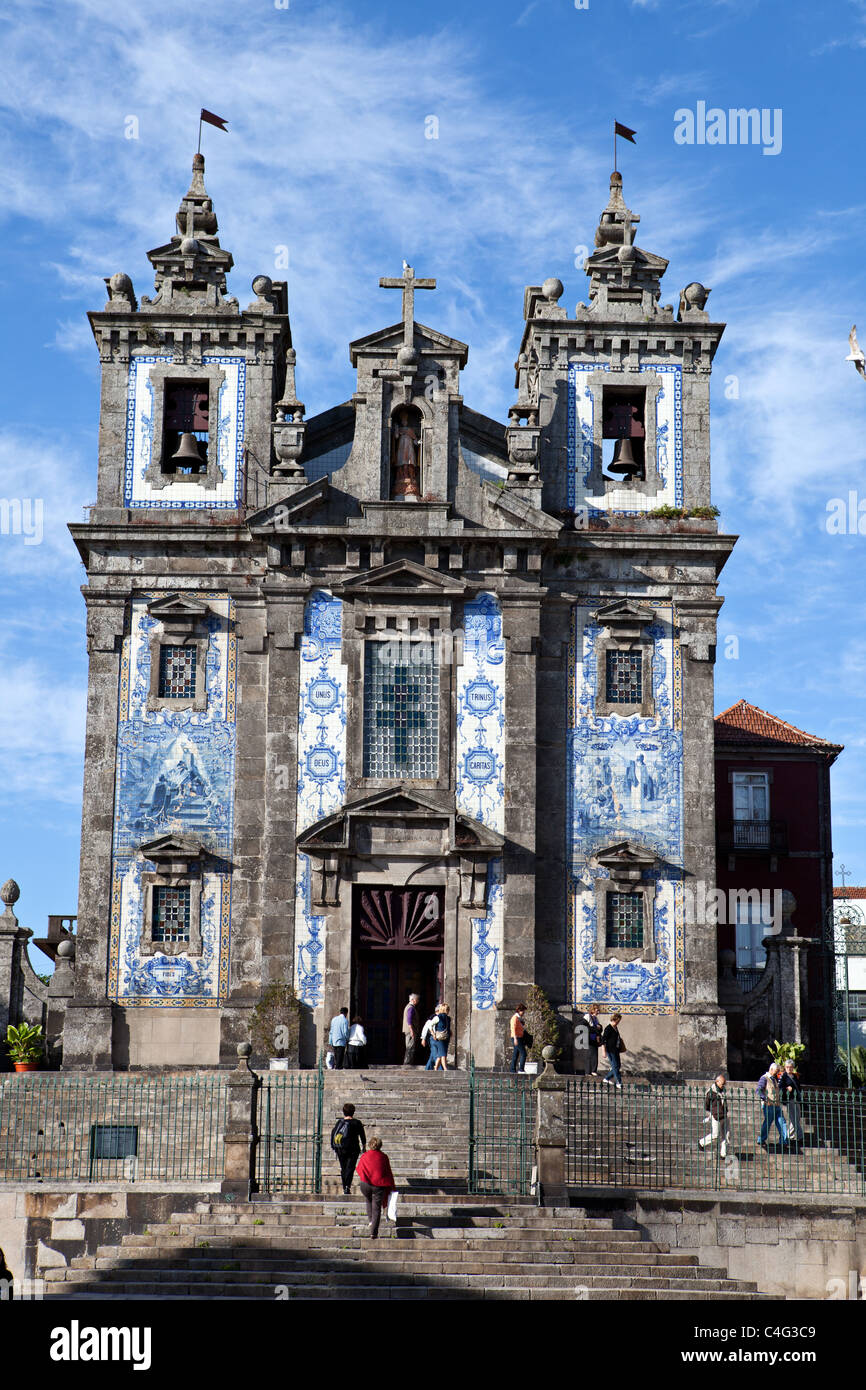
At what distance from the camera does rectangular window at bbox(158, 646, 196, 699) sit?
3412 cm

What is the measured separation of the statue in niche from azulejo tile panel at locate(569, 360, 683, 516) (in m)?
2.93

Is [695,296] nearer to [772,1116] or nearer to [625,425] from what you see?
[625,425]

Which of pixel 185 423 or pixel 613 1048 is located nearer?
pixel 613 1048

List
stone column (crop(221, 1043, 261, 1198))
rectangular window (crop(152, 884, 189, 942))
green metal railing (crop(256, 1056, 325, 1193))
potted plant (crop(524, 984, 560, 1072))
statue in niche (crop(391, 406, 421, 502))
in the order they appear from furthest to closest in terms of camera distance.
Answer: statue in niche (crop(391, 406, 421, 502)) → rectangular window (crop(152, 884, 189, 942)) → potted plant (crop(524, 984, 560, 1072)) → green metal railing (crop(256, 1056, 325, 1193)) → stone column (crop(221, 1043, 261, 1198))

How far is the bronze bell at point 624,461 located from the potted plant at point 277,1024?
11404 mm

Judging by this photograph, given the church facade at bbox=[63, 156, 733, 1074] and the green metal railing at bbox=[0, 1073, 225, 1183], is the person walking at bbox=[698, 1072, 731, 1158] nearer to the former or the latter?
the church facade at bbox=[63, 156, 733, 1074]

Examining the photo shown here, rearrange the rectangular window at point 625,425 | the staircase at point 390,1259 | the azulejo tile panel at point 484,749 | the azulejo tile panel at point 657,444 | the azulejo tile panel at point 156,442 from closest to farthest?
the staircase at point 390,1259 → the azulejo tile panel at point 484,749 → the azulejo tile panel at point 156,442 → the azulejo tile panel at point 657,444 → the rectangular window at point 625,425

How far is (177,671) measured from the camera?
3419cm

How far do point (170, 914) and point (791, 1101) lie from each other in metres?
11.3

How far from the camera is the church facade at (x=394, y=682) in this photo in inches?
1289

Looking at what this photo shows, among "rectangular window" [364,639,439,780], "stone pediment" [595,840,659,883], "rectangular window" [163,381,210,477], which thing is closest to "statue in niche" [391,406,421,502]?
"rectangular window" [364,639,439,780]

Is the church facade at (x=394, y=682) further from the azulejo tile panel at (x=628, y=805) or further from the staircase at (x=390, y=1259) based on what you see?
the staircase at (x=390, y=1259)

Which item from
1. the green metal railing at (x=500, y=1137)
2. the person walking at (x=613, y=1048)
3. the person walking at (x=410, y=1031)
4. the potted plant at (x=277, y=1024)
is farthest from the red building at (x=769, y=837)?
the green metal railing at (x=500, y=1137)

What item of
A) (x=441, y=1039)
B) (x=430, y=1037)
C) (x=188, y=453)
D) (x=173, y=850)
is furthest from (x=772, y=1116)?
(x=188, y=453)
